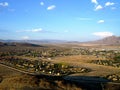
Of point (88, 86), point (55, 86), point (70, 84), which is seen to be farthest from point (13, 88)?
point (88, 86)

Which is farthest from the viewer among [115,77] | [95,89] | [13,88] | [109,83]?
[115,77]

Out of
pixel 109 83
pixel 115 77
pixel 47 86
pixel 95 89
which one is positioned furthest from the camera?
pixel 115 77

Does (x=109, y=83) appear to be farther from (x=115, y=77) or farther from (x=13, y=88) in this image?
(x=13, y=88)

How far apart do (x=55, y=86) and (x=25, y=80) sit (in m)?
4.03

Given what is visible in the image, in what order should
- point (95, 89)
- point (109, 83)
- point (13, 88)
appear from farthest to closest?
point (109, 83)
point (95, 89)
point (13, 88)

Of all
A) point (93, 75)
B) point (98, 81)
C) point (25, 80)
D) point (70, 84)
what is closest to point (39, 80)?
point (25, 80)

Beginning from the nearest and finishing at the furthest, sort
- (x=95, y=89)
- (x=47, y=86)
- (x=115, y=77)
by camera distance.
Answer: (x=47, y=86) → (x=95, y=89) → (x=115, y=77)

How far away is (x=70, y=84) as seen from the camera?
34375 millimetres

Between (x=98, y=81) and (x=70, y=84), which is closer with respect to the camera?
(x=70, y=84)

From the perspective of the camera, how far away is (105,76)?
148 feet

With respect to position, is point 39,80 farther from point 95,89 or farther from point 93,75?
point 93,75

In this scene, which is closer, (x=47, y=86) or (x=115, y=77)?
(x=47, y=86)

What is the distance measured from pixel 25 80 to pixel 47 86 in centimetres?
316

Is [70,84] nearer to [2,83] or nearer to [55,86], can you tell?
[55,86]
